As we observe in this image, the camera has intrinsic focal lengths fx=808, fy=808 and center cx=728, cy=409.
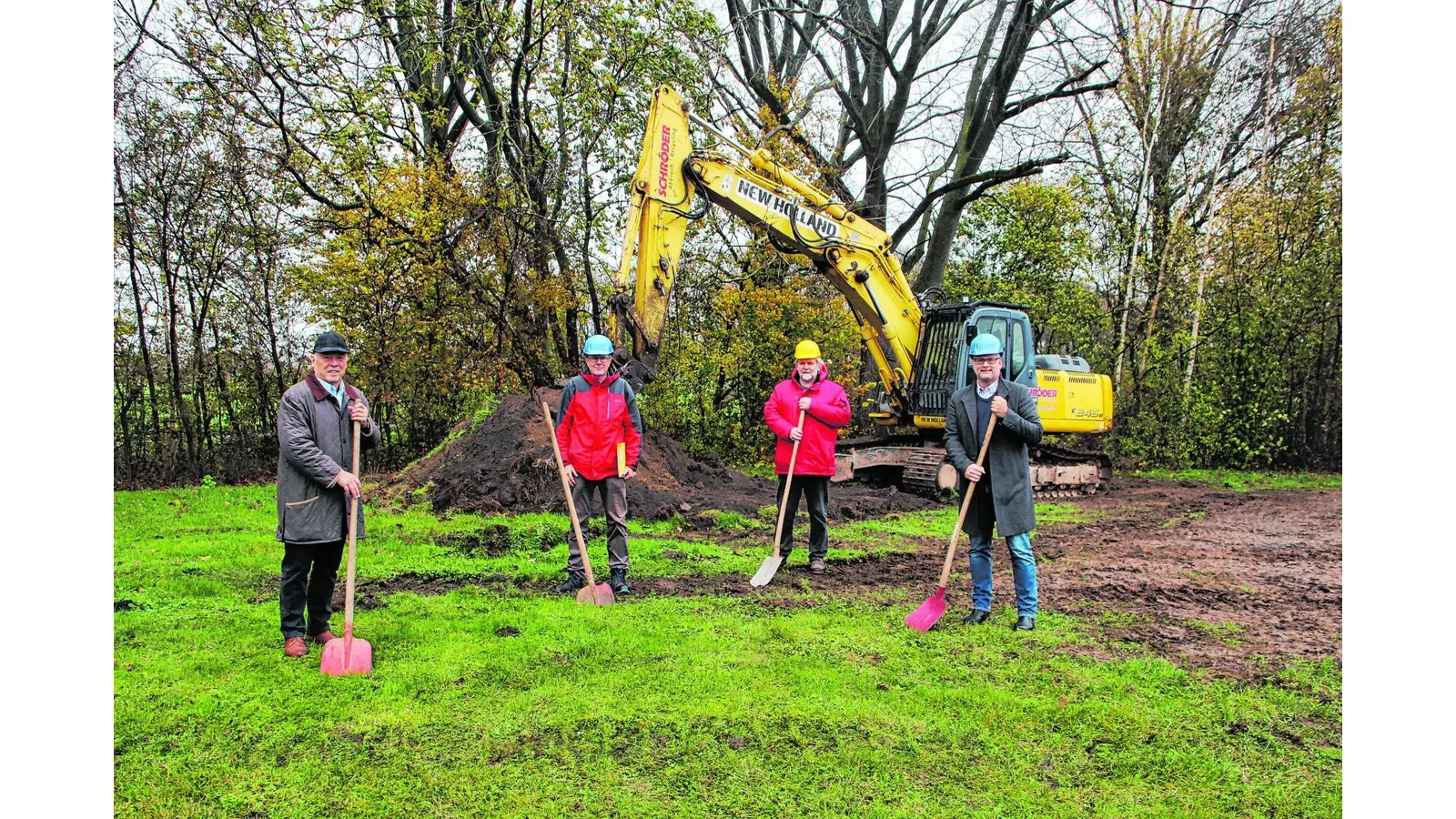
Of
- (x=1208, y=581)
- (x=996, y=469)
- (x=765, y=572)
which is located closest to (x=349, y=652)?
(x=765, y=572)

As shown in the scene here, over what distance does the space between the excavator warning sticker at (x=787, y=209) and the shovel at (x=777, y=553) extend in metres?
4.01

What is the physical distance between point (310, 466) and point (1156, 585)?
243 inches

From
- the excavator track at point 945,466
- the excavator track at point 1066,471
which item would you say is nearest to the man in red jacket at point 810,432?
the excavator track at point 945,466

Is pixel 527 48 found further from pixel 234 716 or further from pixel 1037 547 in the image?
pixel 234 716

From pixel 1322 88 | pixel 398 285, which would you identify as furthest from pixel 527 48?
pixel 1322 88

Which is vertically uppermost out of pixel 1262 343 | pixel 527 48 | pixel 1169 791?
pixel 527 48

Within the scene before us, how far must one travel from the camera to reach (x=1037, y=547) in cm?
823

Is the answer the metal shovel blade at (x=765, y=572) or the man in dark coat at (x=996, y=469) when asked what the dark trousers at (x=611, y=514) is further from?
the man in dark coat at (x=996, y=469)

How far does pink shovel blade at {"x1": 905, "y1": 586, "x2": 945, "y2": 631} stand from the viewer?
5.16 meters

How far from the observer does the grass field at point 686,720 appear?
306 centimetres

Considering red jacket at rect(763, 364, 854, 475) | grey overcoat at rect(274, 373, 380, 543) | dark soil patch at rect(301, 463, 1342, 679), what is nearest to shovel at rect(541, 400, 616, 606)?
dark soil patch at rect(301, 463, 1342, 679)

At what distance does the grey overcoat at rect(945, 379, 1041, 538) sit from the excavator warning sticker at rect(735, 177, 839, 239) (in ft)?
16.7

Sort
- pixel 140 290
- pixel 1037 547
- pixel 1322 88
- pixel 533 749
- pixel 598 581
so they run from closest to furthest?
pixel 533 749, pixel 598 581, pixel 1037 547, pixel 140 290, pixel 1322 88

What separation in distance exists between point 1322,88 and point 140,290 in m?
19.4
